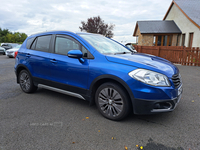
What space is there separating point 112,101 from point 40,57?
228 cm

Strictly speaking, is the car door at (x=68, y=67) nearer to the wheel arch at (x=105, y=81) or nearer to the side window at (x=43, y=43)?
the wheel arch at (x=105, y=81)

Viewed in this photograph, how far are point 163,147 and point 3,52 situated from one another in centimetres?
2436

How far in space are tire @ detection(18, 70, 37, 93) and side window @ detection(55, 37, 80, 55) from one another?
136cm

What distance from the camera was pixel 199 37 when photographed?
52.1ft

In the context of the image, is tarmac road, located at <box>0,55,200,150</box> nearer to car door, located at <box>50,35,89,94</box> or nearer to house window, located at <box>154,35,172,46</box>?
car door, located at <box>50,35,89,94</box>

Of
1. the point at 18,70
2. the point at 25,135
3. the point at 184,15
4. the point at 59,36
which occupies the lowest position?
the point at 25,135

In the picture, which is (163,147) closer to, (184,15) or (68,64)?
(68,64)

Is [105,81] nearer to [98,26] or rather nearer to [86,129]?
[86,129]

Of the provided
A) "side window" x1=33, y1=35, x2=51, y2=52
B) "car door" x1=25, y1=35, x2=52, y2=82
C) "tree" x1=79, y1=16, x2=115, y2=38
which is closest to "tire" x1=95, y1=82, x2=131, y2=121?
"car door" x1=25, y1=35, x2=52, y2=82

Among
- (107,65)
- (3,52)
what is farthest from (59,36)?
(3,52)

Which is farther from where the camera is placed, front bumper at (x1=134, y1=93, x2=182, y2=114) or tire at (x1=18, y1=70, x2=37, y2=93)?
tire at (x1=18, y1=70, x2=37, y2=93)

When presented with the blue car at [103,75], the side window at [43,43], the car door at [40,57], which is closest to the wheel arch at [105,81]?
the blue car at [103,75]

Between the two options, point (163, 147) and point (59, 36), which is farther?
point (59, 36)

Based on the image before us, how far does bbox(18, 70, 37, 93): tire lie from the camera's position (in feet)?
15.1
